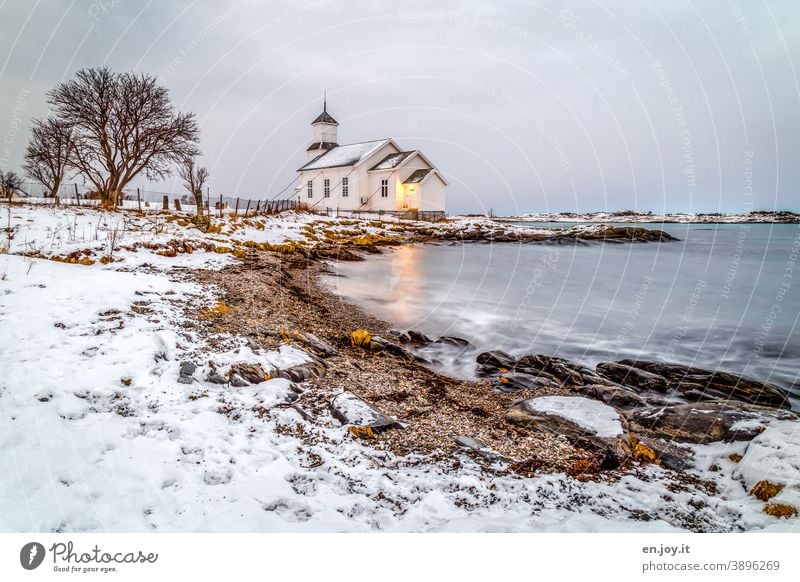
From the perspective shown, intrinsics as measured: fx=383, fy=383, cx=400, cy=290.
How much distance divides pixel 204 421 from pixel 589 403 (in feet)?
15.6

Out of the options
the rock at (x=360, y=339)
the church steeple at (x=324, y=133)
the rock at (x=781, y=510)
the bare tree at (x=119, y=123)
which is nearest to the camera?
the rock at (x=781, y=510)

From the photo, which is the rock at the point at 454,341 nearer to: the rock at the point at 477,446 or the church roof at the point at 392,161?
the rock at the point at 477,446

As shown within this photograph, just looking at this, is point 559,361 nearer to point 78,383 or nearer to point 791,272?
point 78,383

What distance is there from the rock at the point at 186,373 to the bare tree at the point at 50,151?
2593 cm

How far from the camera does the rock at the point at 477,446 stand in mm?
3983

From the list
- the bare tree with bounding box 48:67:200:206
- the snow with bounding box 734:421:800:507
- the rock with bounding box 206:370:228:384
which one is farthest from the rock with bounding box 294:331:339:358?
the bare tree with bounding box 48:67:200:206

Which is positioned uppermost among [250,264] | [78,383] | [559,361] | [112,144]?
[112,144]

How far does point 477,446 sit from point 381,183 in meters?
42.7

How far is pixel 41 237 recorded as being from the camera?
1134 centimetres

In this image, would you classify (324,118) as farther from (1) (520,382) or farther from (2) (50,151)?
(1) (520,382)

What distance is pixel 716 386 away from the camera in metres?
Answer: 6.94

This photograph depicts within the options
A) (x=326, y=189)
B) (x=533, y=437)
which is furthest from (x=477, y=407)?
(x=326, y=189)

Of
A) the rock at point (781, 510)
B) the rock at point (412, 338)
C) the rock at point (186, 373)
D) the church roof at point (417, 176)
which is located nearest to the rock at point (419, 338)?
the rock at point (412, 338)

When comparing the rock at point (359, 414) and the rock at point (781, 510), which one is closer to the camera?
the rock at point (781, 510)
